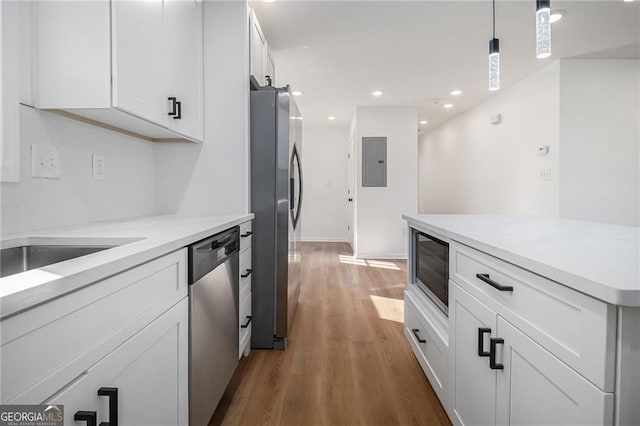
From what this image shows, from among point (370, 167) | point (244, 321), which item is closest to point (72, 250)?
point (244, 321)

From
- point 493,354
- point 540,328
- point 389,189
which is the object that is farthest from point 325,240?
point 540,328

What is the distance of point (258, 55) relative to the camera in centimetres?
262

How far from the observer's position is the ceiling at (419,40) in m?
2.69

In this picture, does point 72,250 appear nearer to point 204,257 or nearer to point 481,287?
point 204,257

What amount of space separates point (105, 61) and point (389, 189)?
4.79 meters

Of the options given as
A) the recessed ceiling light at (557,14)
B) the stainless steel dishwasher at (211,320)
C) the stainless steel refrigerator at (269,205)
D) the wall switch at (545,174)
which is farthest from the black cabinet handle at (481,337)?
the wall switch at (545,174)

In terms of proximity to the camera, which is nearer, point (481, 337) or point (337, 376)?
point (481, 337)

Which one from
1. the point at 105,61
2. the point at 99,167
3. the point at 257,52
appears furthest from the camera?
the point at 257,52

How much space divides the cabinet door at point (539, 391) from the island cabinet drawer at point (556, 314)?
0.08ft

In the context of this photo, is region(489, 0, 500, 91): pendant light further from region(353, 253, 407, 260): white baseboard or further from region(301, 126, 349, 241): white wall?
region(301, 126, 349, 241): white wall

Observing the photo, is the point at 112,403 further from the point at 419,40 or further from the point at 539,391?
the point at 419,40

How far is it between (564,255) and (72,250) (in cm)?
143

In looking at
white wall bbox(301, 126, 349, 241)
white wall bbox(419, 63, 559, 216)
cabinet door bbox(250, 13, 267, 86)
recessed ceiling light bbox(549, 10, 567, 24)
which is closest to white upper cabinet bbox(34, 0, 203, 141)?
cabinet door bbox(250, 13, 267, 86)

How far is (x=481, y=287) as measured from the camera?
1.22 m
